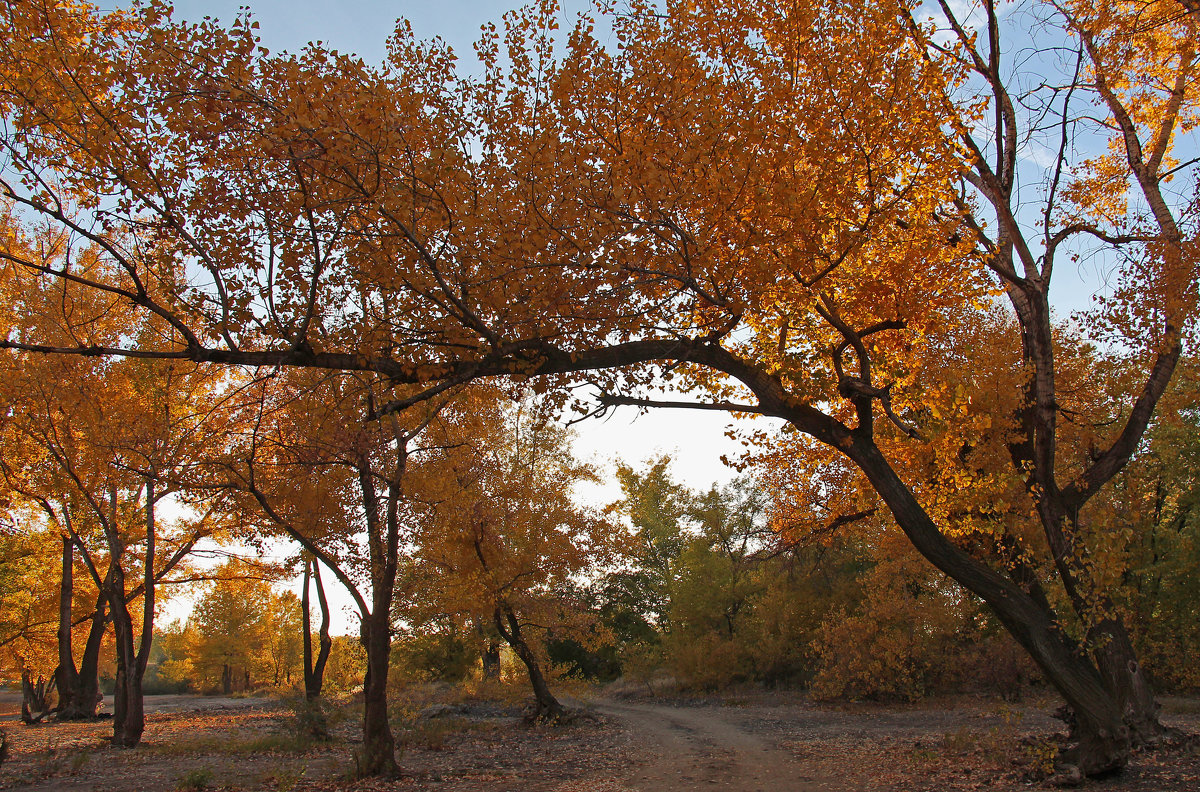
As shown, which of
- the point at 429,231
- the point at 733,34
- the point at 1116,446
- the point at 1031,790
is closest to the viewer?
the point at 429,231

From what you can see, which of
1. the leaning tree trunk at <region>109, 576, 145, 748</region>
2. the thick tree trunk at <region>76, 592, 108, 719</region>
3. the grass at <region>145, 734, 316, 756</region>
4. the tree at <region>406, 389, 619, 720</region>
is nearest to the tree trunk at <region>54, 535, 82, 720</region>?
the thick tree trunk at <region>76, 592, 108, 719</region>

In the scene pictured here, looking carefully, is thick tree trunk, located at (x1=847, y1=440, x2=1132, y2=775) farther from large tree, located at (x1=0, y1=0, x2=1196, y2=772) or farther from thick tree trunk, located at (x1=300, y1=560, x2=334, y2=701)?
thick tree trunk, located at (x1=300, y1=560, x2=334, y2=701)

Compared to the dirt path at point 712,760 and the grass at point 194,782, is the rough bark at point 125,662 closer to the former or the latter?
the grass at point 194,782

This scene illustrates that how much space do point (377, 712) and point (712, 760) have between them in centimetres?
549

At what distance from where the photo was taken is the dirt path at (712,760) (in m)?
8.92

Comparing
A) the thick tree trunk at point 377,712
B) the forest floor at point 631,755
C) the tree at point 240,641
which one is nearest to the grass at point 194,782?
the forest floor at point 631,755

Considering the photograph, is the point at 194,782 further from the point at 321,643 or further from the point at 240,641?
the point at 240,641

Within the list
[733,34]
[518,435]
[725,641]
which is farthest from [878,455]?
[725,641]

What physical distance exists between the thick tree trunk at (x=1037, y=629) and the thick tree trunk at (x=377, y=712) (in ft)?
23.9

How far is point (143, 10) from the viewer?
4953 millimetres

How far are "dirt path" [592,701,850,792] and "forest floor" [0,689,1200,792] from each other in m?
0.04

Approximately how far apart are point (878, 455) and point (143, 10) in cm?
765

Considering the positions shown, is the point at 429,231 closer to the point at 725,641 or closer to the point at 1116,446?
the point at 1116,446

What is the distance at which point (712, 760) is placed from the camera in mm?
11195
